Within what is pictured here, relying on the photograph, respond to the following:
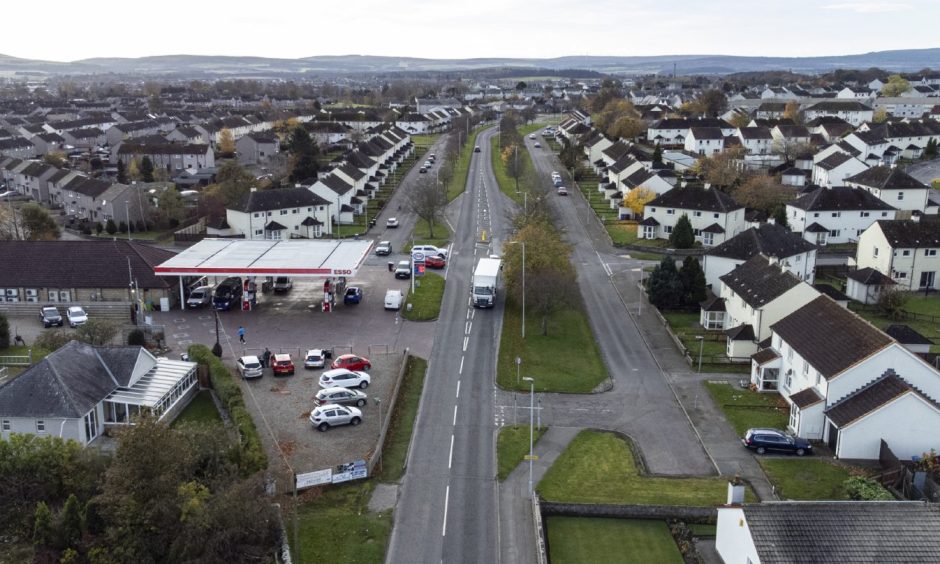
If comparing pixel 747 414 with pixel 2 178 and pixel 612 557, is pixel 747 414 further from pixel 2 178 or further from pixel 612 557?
pixel 2 178

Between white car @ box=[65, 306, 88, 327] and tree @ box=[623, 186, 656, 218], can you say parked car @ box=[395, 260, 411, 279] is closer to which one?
white car @ box=[65, 306, 88, 327]

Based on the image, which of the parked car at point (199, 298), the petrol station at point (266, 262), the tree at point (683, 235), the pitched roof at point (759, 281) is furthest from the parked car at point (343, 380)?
the tree at point (683, 235)

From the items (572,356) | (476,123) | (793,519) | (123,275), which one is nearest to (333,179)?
(123,275)

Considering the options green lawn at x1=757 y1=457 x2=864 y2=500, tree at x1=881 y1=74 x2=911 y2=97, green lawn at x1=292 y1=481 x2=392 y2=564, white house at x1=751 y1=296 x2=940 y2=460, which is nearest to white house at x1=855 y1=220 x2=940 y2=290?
white house at x1=751 y1=296 x2=940 y2=460

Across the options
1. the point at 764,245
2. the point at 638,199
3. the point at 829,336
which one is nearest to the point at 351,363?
the point at 829,336

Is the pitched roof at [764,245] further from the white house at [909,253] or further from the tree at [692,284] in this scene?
the white house at [909,253]

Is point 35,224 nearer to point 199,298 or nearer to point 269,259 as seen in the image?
point 199,298
